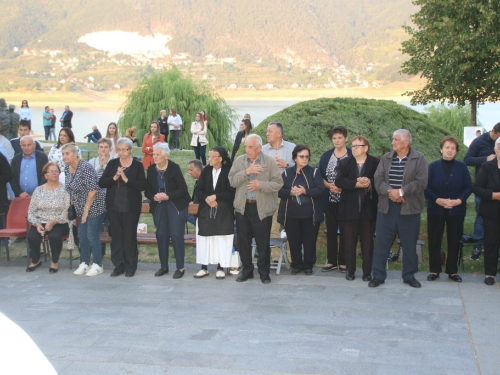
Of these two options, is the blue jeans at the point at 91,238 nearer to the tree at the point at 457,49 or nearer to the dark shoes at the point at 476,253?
the dark shoes at the point at 476,253

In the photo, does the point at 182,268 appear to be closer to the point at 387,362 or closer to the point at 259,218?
the point at 259,218

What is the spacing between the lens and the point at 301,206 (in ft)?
27.9

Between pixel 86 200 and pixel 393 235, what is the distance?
404cm

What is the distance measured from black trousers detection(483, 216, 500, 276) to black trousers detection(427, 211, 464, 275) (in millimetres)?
314

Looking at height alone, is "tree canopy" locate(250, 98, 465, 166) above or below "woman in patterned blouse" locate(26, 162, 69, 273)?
above

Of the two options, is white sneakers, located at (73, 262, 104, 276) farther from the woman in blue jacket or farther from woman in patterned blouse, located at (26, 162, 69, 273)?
the woman in blue jacket

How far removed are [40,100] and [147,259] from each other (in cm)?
14331

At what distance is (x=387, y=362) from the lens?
559cm

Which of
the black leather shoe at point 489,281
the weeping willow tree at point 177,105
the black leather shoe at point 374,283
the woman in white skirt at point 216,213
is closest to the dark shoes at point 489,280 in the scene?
the black leather shoe at point 489,281

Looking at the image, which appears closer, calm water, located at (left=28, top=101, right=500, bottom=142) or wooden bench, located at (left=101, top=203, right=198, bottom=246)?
wooden bench, located at (left=101, top=203, right=198, bottom=246)

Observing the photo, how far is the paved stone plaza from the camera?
5.63m

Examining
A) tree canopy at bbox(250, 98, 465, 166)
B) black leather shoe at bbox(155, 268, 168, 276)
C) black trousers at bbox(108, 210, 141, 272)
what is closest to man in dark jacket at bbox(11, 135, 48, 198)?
black trousers at bbox(108, 210, 141, 272)

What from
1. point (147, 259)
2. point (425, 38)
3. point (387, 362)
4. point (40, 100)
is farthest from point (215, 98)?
point (40, 100)

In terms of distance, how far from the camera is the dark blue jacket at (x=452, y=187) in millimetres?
8000
